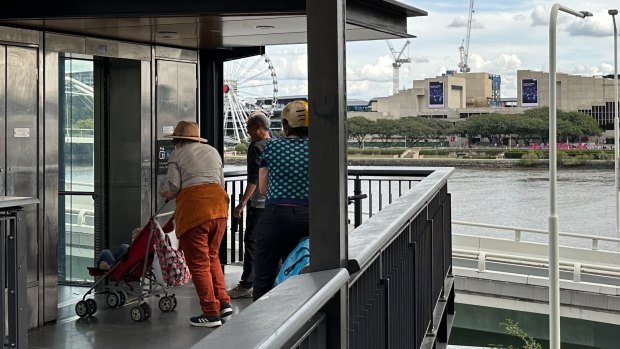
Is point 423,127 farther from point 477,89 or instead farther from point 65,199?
point 65,199

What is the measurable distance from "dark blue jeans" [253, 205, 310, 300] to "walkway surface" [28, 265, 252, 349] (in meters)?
1.80

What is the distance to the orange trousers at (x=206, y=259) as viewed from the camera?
22.6 feet

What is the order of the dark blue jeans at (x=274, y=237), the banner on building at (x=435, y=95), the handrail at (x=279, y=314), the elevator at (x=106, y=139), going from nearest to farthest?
the handrail at (x=279, y=314), the dark blue jeans at (x=274, y=237), the elevator at (x=106, y=139), the banner on building at (x=435, y=95)

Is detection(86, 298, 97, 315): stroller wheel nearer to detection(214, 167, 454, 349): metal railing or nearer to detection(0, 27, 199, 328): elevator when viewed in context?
detection(0, 27, 199, 328): elevator

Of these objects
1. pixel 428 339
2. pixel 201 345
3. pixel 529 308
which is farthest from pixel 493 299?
Answer: pixel 201 345

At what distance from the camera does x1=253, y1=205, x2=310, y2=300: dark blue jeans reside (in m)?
5.12

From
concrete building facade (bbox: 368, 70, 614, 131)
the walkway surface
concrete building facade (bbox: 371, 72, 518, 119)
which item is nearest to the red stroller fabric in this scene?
the walkway surface

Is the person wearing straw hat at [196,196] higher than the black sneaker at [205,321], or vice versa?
the person wearing straw hat at [196,196]

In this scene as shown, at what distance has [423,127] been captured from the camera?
71.2 ft

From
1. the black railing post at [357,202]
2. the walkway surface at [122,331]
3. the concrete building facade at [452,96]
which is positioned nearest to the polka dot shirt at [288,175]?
the walkway surface at [122,331]

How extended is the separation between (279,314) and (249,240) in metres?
6.54

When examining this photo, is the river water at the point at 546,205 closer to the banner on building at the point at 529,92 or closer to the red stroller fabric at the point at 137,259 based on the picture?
the banner on building at the point at 529,92

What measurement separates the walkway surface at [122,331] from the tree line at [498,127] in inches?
284

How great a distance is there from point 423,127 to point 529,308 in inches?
254
